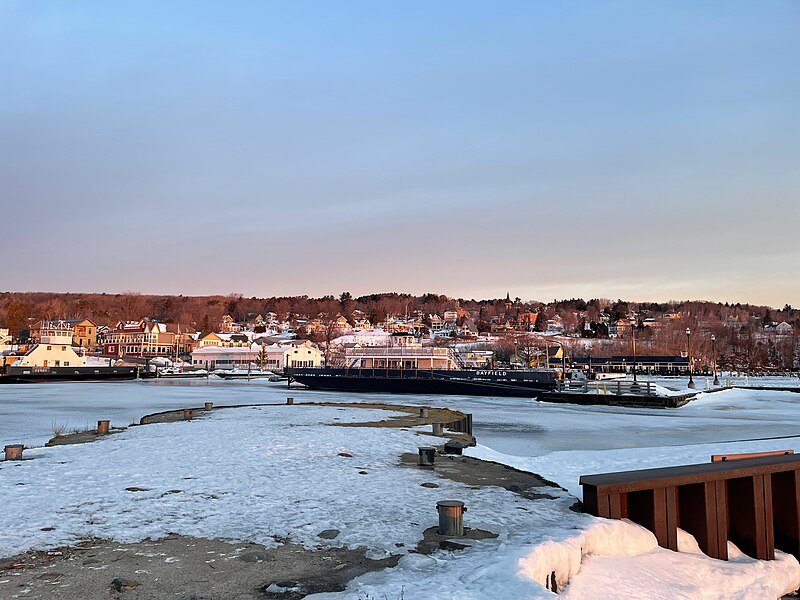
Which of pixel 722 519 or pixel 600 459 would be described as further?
pixel 600 459

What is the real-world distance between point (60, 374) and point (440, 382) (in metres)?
46.2

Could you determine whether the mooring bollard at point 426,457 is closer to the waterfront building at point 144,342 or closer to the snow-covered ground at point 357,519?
the snow-covered ground at point 357,519

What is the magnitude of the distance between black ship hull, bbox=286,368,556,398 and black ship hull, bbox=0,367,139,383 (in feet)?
93.3

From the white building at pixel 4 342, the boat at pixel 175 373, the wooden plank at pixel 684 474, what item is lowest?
the boat at pixel 175 373

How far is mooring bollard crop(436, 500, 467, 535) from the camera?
22.2 ft

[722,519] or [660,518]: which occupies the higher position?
[660,518]

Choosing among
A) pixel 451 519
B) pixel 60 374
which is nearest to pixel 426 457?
pixel 451 519

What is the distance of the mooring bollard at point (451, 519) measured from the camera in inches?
267

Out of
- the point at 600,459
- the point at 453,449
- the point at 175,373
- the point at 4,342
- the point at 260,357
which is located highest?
the point at 4,342

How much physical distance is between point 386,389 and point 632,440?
3826 centimetres

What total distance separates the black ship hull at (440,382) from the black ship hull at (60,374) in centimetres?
2842

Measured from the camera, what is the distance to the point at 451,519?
22.2 feet

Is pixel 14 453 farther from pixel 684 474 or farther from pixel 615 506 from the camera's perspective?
pixel 684 474

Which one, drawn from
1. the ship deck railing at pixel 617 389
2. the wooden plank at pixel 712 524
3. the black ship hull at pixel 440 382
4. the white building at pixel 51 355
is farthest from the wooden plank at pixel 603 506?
the white building at pixel 51 355
